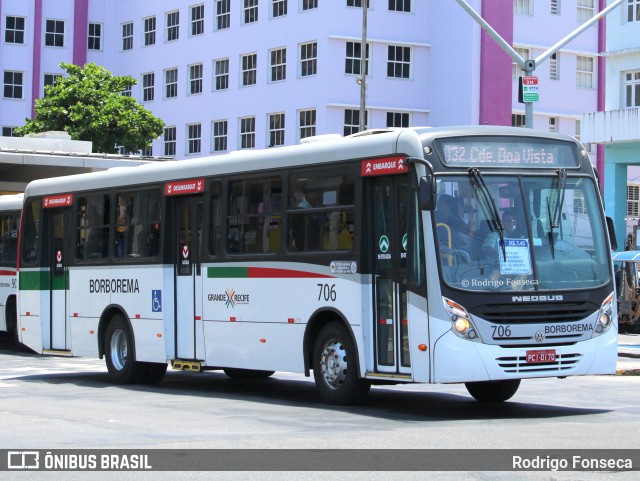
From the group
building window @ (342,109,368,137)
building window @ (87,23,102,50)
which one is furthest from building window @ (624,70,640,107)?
building window @ (87,23,102,50)

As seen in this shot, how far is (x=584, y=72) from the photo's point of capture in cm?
6562

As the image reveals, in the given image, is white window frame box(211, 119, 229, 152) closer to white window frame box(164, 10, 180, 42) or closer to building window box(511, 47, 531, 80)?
white window frame box(164, 10, 180, 42)

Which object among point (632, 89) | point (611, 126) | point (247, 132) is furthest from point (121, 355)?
point (247, 132)

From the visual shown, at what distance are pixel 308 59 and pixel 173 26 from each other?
37.7 ft

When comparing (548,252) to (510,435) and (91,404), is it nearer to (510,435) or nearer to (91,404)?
(510,435)

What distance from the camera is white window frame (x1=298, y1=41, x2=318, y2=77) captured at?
59.1 metres

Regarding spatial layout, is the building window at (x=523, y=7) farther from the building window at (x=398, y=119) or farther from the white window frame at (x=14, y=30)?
the white window frame at (x=14, y=30)

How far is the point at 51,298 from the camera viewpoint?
21.4 meters

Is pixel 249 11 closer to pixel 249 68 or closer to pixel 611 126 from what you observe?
pixel 249 68

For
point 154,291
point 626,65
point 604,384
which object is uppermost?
point 626,65

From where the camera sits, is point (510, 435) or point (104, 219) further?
point (104, 219)

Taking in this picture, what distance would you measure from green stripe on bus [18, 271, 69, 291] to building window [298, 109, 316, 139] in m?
37.2

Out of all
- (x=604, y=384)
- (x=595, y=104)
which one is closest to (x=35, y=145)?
(x=604, y=384)

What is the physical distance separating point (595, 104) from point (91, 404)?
53.0 meters
